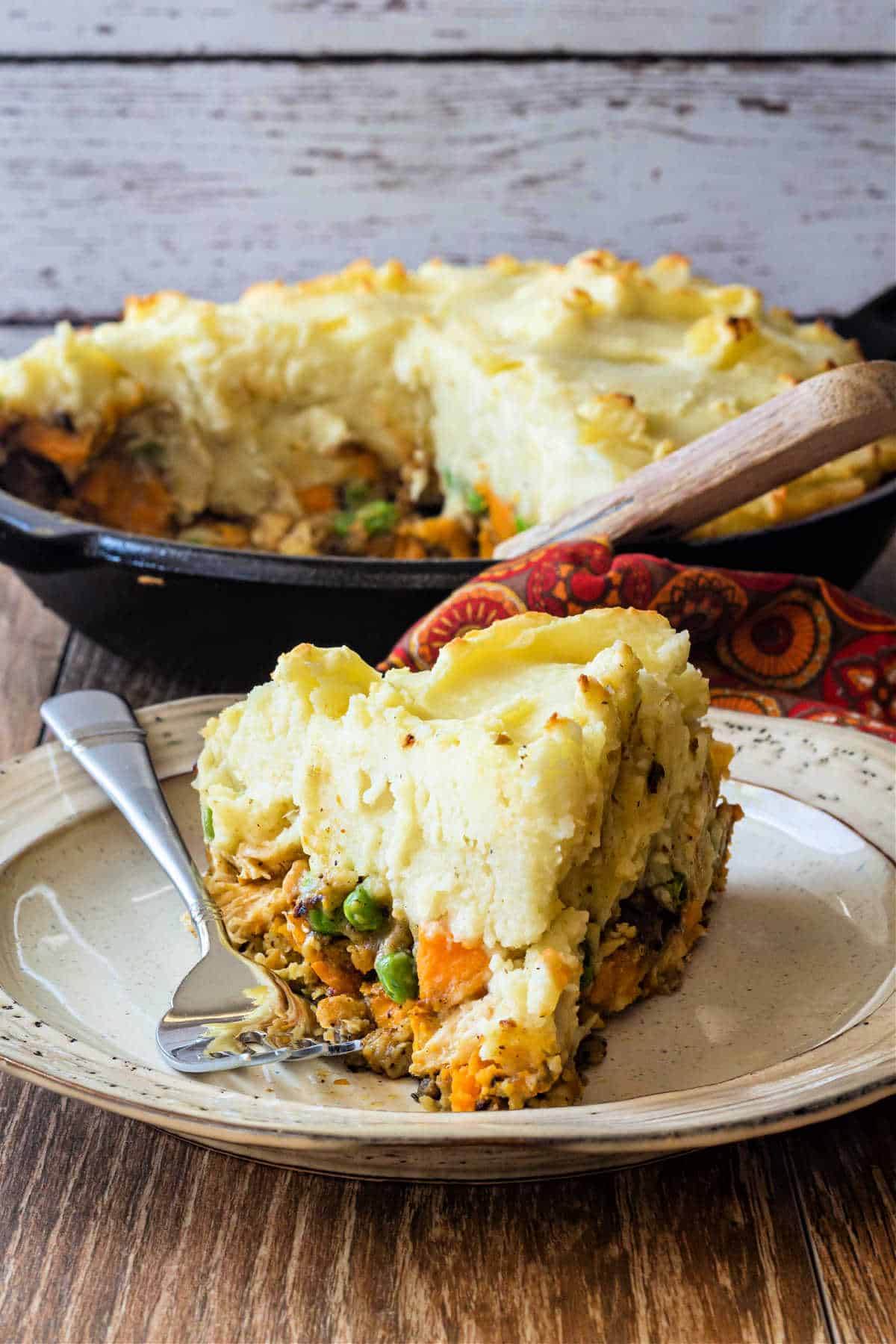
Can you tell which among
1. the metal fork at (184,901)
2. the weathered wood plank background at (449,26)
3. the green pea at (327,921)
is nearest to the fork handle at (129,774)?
the metal fork at (184,901)

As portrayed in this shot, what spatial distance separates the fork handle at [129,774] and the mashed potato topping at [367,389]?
36.9 inches

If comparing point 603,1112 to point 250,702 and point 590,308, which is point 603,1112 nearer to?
point 250,702

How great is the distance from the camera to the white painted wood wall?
4.11m

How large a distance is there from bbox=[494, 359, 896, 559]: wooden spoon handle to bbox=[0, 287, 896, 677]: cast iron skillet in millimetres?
77

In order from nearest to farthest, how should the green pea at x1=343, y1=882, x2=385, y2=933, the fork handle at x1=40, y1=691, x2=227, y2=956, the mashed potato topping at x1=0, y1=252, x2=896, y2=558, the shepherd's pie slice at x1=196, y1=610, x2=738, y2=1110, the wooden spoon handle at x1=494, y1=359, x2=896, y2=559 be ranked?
the shepherd's pie slice at x1=196, y1=610, x2=738, y2=1110, the green pea at x1=343, y1=882, x2=385, y2=933, the fork handle at x1=40, y1=691, x2=227, y2=956, the wooden spoon handle at x1=494, y1=359, x2=896, y2=559, the mashed potato topping at x1=0, y1=252, x2=896, y2=558

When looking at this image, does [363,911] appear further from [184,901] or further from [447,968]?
[184,901]

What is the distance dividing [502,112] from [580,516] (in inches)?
99.6

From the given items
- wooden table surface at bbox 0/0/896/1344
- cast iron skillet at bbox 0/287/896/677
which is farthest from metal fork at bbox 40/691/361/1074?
wooden table surface at bbox 0/0/896/1344

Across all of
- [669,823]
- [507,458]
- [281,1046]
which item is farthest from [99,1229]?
[507,458]

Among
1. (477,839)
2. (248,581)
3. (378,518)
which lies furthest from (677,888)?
(378,518)

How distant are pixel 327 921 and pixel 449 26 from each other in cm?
342

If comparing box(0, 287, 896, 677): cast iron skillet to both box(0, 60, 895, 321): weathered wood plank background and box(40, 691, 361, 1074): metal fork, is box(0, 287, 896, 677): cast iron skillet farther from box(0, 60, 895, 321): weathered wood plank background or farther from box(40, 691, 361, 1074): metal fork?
box(0, 60, 895, 321): weathered wood plank background

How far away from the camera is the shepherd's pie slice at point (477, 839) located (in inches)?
48.4

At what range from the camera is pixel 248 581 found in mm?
2082
